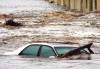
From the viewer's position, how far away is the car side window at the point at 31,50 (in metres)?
16.7

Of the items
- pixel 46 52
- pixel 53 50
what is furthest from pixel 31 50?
pixel 53 50

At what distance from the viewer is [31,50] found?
16.9 m

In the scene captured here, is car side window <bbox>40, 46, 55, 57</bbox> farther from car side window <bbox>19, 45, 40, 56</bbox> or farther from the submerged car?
car side window <bbox>19, 45, 40, 56</bbox>

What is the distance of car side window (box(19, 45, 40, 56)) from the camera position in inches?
659

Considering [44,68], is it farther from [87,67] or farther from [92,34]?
[92,34]

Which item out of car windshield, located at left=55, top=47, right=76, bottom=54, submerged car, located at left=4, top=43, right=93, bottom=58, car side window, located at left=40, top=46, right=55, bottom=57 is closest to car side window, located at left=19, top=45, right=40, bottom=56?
submerged car, located at left=4, top=43, right=93, bottom=58

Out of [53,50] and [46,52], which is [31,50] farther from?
[53,50]

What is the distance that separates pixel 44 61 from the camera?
1566cm

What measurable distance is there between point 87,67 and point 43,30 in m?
27.9

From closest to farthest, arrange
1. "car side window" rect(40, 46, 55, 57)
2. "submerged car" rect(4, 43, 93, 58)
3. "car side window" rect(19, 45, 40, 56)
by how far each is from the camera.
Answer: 1. "submerged car" rect(4, 43, 93, 58)
2. "car side window" rect(40, 46, 55, 57)
3. "car side window" rect(19, 45, 40, 56)

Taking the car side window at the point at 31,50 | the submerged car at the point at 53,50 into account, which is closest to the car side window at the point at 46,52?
the submerged car at the point at 53,50

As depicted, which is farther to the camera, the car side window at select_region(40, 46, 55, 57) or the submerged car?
the car side window at select_region(40, 46, 55, 57)

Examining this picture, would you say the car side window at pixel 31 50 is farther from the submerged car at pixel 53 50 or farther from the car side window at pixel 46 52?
the car side window at pixel 46 52

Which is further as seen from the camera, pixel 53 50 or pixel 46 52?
pixel 46 52
